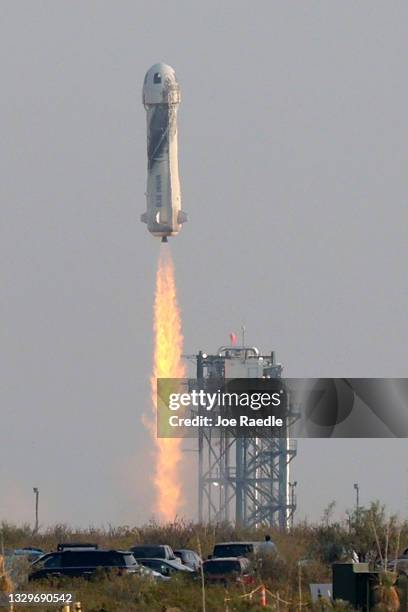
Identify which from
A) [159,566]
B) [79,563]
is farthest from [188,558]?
[79,563]

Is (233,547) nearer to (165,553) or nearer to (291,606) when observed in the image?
(165,553)

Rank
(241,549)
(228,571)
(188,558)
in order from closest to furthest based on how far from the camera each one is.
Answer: (228,571)
(241,549)
(188,558)

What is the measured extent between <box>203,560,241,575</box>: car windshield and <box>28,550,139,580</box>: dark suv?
81.1 inches

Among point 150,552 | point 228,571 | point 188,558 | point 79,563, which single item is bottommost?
point 228,571

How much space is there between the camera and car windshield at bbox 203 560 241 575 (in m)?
55.6

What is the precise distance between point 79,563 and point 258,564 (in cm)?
558

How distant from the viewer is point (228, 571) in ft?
182

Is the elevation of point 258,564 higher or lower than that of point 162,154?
lower

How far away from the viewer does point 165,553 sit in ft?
218

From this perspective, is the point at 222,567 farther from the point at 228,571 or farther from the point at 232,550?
the point at 232,550

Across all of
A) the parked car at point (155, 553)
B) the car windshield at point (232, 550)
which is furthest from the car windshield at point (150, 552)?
the car windshield at point (232, 550)

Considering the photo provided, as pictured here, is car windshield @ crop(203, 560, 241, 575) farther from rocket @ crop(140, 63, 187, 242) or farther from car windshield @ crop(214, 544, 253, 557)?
rocket @ crop(140, 63, 187, 242)

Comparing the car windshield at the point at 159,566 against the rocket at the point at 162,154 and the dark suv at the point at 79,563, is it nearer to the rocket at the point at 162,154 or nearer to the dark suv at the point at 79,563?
the dark suv at the point at 79,563

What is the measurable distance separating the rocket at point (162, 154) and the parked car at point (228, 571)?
33.9 meters
